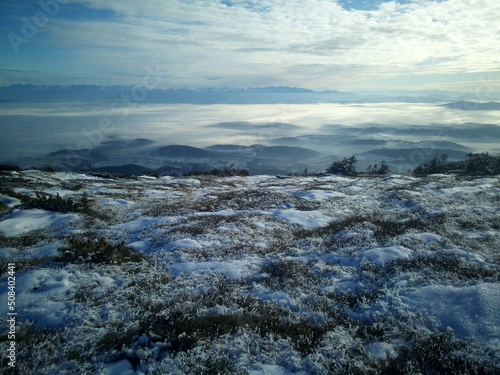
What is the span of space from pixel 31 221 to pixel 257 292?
629 inches

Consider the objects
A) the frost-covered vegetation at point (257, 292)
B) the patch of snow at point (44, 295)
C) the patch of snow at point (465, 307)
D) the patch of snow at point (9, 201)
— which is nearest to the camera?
the frost-covered vegetation at point (257, 292)

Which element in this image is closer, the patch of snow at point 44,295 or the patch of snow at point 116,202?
the patch of snow at point 44,295

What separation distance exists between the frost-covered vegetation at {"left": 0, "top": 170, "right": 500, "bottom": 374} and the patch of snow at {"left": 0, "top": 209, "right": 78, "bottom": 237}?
9cm

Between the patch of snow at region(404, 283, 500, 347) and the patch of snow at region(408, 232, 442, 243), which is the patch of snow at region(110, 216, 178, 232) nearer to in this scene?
the patch of snow at region(404, 283, 500, 347)

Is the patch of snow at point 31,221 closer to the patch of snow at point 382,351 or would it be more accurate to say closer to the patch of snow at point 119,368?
the patch of snow at point 119,368

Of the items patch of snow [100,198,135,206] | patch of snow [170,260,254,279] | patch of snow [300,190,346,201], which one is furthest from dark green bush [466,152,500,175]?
patch of snow [100,198,135,206]

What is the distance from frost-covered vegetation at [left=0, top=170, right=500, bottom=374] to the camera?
6.17 meters

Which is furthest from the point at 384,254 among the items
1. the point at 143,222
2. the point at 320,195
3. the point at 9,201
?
the point at 9,201

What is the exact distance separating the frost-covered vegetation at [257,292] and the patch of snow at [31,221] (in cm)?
9

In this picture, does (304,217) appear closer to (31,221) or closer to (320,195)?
(320,195)

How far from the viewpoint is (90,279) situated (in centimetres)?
955

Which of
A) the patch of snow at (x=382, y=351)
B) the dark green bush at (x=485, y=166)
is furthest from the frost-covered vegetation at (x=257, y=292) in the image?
the dark green bush at (x=485, y=166)

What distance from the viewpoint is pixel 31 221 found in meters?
16.1

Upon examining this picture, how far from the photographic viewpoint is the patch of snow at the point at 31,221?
1458 cm
